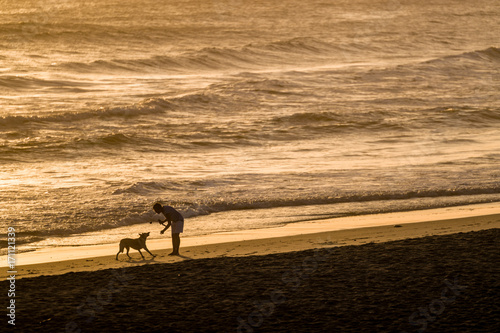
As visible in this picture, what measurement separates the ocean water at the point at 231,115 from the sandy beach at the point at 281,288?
246 centimetres

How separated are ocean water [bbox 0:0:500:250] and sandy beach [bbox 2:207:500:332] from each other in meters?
2.46

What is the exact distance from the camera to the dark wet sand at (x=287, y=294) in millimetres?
6505

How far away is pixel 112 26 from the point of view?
172ft

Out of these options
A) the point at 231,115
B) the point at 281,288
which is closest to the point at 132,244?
the point at 281,288

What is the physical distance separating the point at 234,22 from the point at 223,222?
154ft

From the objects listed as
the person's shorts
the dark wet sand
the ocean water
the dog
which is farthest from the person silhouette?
the ocean water

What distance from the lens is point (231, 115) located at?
28.2 m

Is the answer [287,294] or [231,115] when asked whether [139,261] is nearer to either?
[287,294]

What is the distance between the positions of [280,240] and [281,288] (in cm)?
285

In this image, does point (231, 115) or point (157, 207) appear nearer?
point (157, 207)

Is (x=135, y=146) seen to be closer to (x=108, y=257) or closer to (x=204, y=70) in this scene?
(x=108, y=257)

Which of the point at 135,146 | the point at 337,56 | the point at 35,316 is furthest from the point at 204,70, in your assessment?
the point at 35,316

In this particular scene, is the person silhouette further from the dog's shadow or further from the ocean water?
the ocean water

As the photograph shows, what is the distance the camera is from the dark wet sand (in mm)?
6505
